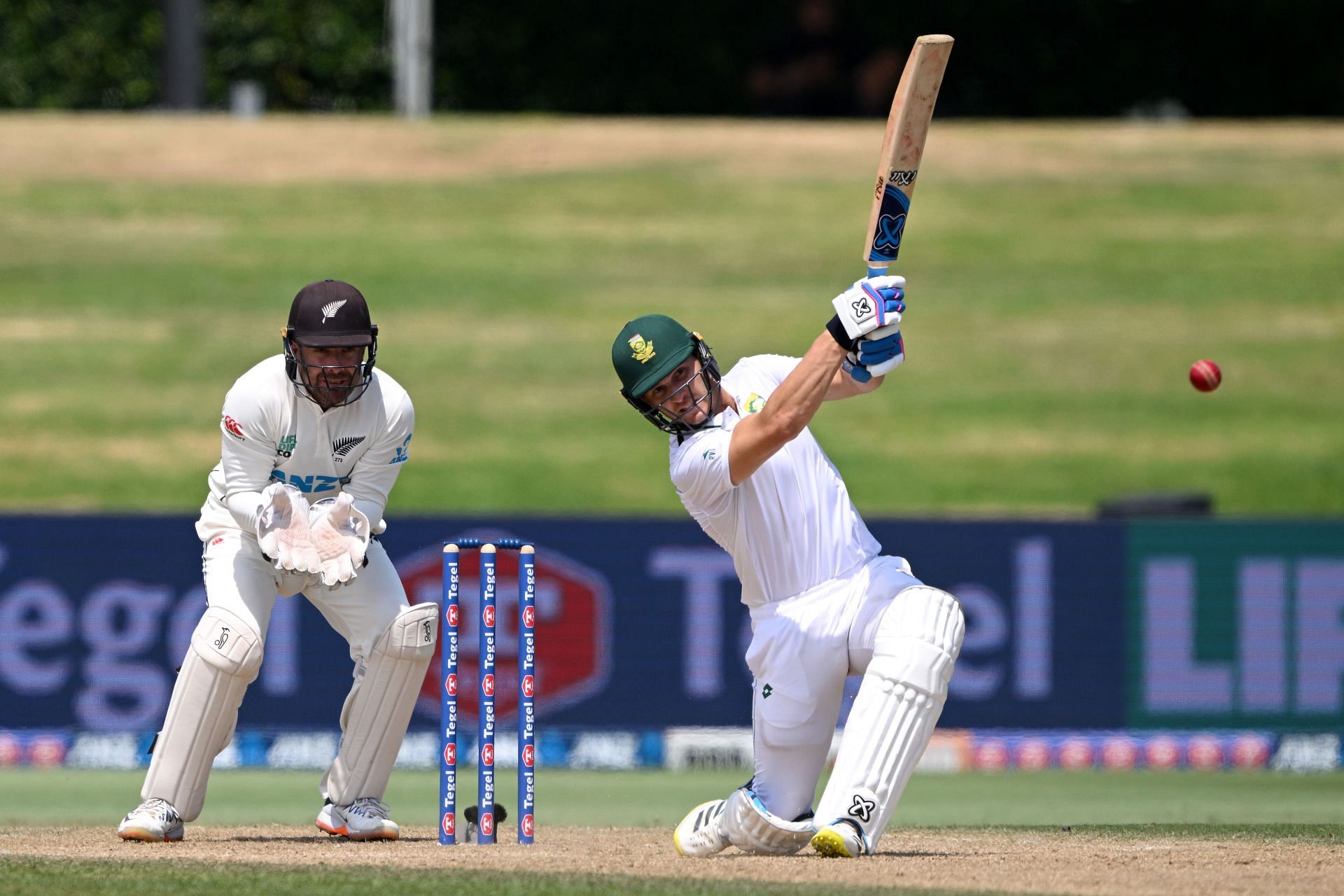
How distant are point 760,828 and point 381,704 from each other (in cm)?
133

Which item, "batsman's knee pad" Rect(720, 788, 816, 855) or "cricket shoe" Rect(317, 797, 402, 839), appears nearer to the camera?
"batsman's knee pad" Rect(720, 788, 816, 855)

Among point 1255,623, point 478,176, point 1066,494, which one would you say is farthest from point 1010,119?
point 1255,623

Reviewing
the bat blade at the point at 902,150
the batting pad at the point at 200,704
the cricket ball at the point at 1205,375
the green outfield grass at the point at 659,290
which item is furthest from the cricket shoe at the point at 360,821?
the green outfield grass at the point at 659,290

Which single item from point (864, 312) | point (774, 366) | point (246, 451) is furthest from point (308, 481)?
point (864, 312)

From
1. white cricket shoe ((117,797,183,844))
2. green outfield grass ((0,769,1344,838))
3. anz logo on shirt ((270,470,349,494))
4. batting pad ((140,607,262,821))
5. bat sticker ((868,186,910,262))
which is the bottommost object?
green outfield grass ((0,769,1344,838))

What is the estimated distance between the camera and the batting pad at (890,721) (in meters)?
5.41

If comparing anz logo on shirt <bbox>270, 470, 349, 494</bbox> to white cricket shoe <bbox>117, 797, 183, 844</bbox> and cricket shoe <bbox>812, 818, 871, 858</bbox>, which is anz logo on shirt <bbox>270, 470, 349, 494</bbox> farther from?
cricket shoe <bbox>812, 818, 871, 858</bbox>

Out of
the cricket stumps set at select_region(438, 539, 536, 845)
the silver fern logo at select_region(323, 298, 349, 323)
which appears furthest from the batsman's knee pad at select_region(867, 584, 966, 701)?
the silver fern logo at select_region(323, 298, 349, 323)

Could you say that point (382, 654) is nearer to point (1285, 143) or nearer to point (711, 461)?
point (711, 461)

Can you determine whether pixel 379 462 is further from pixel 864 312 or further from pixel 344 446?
pixel 864 312

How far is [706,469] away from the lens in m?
5.57

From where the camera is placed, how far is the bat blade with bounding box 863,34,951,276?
18.6 feet

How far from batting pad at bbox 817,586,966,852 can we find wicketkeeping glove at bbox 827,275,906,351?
2.55ft

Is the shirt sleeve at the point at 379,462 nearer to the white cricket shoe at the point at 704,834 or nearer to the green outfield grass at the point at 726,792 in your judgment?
the white cricket shoe at the point at 704,834
